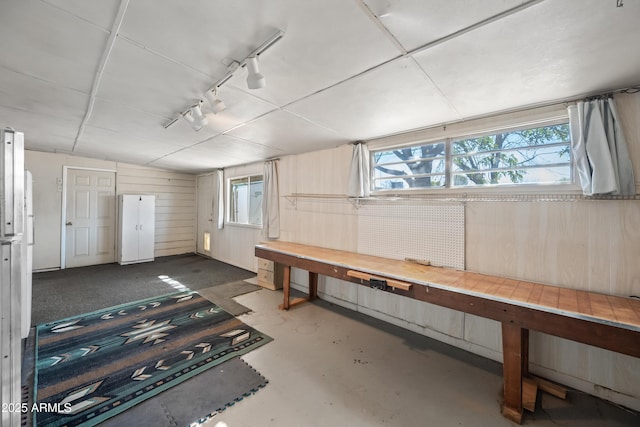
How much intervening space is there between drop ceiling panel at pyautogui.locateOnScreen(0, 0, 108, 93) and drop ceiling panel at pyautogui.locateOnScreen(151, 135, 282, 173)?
1562mm

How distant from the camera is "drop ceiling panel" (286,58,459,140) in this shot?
1.67m

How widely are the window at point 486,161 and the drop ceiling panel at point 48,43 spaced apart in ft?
9.14

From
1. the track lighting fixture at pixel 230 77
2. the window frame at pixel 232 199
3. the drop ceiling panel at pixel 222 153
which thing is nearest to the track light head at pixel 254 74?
the track lighting fixture at pixel 230 77

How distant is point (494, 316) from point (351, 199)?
2.04 m

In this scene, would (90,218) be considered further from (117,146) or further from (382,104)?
(382,104)

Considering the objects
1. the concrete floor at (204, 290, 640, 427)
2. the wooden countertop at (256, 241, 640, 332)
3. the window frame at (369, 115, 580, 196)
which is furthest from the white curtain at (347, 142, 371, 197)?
the concrete floor at (204, 290, 640, 427)

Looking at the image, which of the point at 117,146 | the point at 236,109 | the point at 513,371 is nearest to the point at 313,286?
the point at 513,371

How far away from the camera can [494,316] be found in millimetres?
1649

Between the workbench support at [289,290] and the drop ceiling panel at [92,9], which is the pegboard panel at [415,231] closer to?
the workbench support at [289,290]

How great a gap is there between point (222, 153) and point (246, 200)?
4.69ft

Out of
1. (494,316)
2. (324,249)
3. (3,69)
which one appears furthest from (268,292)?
(3,69)

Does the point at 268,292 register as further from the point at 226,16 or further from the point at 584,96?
the point at 584,96

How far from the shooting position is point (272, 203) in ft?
14.5

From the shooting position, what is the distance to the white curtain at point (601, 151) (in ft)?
5.51
